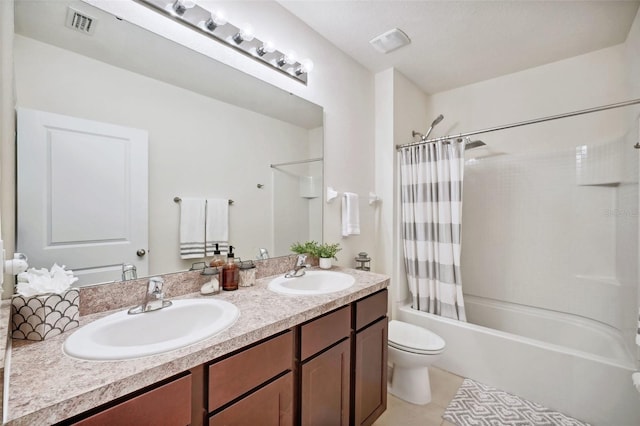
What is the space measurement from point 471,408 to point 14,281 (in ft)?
7.92

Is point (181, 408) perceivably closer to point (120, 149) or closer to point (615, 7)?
point (120, 149)

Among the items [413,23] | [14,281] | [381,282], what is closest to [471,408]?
[381,282]

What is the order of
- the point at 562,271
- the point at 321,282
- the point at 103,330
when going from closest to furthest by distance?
1. the point at 103,330
2. the point at 321,282
3. the point at 562,271

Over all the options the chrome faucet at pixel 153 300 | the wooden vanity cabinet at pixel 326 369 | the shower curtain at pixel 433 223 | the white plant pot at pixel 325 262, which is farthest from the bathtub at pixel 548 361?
the chrome faucet at pixel 153 300

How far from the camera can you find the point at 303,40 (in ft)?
6.13

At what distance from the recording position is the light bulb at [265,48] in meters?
1.57

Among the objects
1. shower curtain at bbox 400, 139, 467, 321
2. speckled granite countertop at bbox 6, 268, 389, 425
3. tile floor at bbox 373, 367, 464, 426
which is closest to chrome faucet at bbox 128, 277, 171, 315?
speckled granite countertop at bbox 6, 268, 389, 425

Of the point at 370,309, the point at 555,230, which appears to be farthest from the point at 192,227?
the point at 555,230

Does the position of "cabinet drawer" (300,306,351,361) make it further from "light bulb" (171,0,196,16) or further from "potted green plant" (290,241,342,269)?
"light bulb" (171,0,196,16)

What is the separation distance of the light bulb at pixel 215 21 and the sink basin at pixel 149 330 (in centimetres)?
133

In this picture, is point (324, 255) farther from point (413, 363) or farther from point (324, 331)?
point (413, 363)

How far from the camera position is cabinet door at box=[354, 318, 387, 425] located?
4.47ft

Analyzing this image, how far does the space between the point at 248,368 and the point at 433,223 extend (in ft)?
6.23

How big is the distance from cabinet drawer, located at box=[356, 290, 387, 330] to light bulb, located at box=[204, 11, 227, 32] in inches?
62.1
